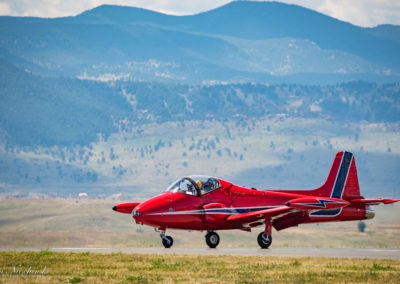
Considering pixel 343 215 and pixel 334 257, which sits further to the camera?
pixel 343 215

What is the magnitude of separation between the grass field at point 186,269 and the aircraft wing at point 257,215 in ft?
18.1

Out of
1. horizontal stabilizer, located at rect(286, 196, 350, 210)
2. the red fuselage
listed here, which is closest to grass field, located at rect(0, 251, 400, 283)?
the red fuselage

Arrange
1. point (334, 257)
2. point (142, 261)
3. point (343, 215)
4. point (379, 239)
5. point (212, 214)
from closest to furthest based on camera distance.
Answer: point (142, 261) → point (334, 257) → point (212, 214) → point (343, 215) → point (379, 239)

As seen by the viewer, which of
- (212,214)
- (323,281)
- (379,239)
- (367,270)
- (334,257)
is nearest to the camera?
(323,281)

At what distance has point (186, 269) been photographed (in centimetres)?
2867

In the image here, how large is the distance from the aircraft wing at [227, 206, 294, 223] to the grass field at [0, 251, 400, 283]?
18.1 feet

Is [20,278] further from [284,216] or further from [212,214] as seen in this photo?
[284,216]

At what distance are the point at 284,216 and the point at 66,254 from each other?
11.9 m

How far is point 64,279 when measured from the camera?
2572 cm

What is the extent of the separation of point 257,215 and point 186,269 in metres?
10.6

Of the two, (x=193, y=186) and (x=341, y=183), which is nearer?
(x=193, y=186)

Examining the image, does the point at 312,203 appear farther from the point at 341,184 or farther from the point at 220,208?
the point at 341,184

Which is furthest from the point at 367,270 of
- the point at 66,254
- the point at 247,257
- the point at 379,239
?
the point at 379,239

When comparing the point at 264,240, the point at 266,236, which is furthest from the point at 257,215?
the point at 264,240
